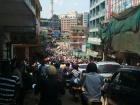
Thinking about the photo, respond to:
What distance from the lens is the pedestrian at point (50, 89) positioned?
31.7 feet

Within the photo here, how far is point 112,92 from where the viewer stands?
13719mm

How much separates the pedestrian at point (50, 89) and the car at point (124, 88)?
82.9 inches

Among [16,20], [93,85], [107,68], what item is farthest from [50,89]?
[16,20]

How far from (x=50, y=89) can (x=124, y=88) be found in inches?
124

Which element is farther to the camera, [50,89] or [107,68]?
[107,68]

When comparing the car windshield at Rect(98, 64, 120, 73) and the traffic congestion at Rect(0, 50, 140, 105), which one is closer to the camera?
the traffic congestion at Rect(0, 50, 140, 105)

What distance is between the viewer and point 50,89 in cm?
976

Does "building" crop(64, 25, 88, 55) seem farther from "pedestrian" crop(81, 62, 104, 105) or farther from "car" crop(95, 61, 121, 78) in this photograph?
"pedestrian" crop(81, 62, 104, 105)

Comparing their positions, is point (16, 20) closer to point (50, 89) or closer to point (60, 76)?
point (60, 76)

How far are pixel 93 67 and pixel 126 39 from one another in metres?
16.5

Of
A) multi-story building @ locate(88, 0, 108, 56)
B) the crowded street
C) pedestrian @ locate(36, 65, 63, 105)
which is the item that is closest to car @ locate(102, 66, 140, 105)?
the crowded street

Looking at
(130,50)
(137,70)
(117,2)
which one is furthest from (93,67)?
(117,2)

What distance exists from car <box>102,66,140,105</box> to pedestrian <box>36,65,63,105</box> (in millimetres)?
2105

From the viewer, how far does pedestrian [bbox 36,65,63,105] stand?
9.67 meters
